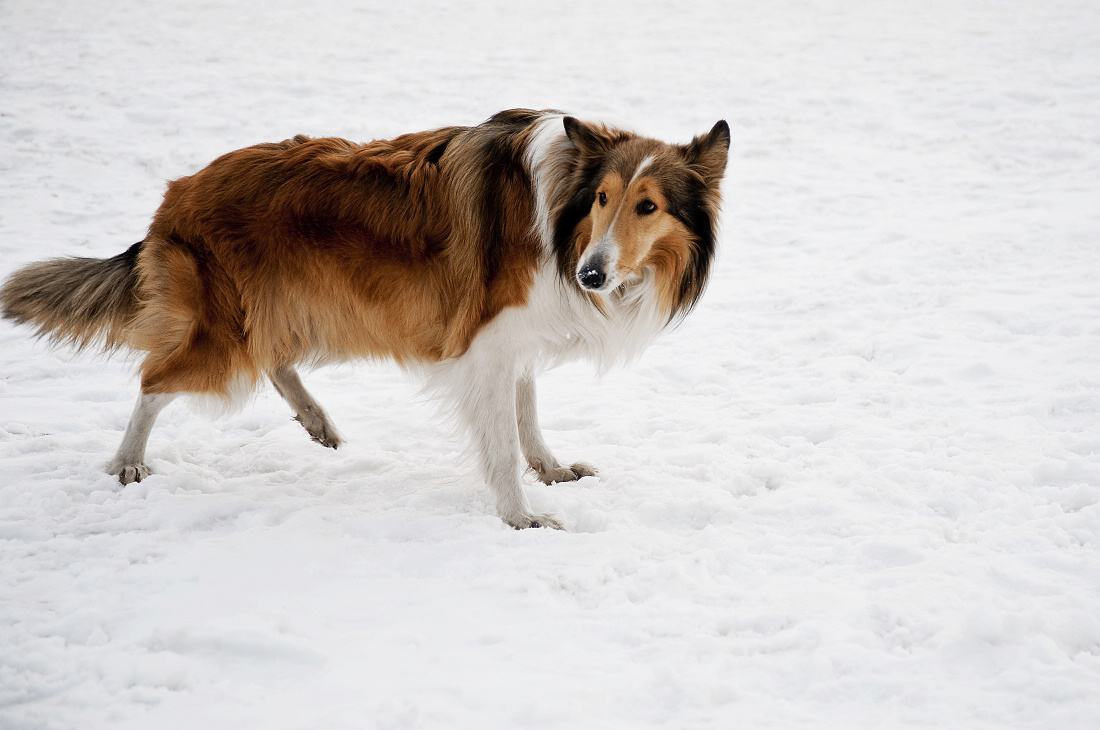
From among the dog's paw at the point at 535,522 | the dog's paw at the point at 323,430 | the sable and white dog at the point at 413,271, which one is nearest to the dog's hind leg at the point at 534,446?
the sable and white dog at the point at 413,271

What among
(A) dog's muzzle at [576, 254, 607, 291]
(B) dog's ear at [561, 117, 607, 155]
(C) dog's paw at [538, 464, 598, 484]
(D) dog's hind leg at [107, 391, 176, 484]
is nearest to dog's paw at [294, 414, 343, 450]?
(D) dog's hind leg at [107, 391, 176, 484]

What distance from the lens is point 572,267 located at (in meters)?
3.86

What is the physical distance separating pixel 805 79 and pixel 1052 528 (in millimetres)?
10415

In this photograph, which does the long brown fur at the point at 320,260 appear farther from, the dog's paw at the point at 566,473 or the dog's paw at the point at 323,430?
the dog's paw at the point at 566,473

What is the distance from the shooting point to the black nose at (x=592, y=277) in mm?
3531

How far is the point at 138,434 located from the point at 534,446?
6.07 feet

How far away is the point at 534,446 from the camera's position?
14.9 ft

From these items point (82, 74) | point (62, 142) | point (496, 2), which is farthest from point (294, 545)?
point (496, 2)

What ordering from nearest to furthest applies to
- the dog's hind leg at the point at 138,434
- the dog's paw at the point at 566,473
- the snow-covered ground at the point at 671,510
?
the snow-covered ground at the point at 671,510
the dog's hind leg at the point at 138,434
the dog's paw at the point at 566,473

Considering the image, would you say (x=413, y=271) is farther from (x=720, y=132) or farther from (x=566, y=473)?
(x=720, y=132)

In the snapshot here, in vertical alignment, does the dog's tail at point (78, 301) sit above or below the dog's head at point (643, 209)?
below

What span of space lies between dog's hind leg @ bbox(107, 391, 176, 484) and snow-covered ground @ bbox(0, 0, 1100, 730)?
0.10 m

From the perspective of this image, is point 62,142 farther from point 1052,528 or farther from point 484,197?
point 1052,528

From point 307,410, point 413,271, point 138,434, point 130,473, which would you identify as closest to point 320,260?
point 413,271
